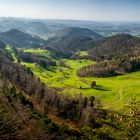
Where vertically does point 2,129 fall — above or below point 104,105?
above

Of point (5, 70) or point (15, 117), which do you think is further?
point (5, 70)

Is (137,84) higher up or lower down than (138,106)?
lower down

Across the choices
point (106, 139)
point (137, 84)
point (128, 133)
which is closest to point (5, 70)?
point (137, 84)

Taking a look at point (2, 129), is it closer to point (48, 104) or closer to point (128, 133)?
point (128, 133)

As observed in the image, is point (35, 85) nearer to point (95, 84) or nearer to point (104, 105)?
point (104, 105)

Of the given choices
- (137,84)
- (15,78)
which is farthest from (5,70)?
(137,84)

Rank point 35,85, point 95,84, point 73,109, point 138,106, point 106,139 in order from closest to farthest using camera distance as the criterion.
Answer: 1. point 138,106
2. point 106,139
3. point 73,109
4. point 35,85
5. point 95,84

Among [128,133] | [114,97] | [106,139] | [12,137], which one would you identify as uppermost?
[12,137]

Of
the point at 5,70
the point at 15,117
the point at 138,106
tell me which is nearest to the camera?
the point at 15,117

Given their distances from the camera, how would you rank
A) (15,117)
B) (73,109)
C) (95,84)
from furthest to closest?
(95,84) → (73,109) → (15,117)
